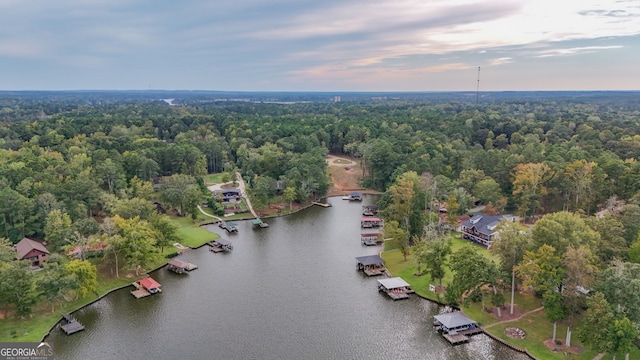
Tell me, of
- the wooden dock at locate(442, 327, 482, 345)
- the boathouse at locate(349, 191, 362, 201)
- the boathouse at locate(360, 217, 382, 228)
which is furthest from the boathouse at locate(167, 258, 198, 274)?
the boathouse at locate(349, 191, 362, 201)

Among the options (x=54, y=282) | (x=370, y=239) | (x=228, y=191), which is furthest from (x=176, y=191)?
(x=370, y=239)

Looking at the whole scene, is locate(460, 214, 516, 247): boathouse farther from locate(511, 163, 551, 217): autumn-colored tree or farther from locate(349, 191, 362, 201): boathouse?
locate(349, 191, 362, 201): boathouse

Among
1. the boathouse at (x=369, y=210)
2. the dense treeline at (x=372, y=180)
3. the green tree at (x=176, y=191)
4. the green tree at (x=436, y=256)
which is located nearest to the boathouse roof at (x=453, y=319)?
the dense treeline at (x=372, y=180)

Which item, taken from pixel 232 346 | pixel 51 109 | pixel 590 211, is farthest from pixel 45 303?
pixel 51 109

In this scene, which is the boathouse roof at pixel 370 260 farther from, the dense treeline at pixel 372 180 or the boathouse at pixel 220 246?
the boathouse at pixel 220 246

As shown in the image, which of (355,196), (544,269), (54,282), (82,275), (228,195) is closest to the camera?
(544,269)

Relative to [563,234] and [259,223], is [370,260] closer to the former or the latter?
[563,234]

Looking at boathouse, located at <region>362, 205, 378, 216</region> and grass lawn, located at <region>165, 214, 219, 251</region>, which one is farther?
boathouse, located at <region>362, 205, 378, 216</region>
